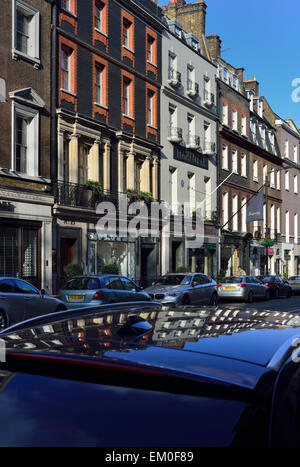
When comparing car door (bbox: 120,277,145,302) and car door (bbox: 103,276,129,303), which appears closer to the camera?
car door (bbox: 103,276,129,303)

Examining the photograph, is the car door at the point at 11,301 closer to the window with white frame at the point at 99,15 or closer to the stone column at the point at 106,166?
the stone column at the point at 106,166

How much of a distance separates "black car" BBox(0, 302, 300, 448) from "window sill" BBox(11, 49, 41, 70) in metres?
21.9

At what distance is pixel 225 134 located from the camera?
138 ft

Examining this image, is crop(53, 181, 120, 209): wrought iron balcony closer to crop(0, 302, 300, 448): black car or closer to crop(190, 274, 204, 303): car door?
crop(190, 274, 204, 303): car door

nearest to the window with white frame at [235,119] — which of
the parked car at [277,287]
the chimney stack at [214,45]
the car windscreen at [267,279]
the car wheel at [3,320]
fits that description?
the chimney stack at [214,45]

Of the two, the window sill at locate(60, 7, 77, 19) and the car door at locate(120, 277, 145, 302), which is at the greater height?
the window sill at locate(60, 7, 77, 19)

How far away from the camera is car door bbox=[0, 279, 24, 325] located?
14086 mm

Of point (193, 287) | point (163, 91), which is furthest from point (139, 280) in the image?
point (163, 91)

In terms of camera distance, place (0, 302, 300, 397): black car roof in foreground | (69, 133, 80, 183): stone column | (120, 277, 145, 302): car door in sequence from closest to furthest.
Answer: (0, 302, 300, 397): black car roof in foreground → (120, 277, 145, 302): car door → (69, 133, 80, 183): stone column

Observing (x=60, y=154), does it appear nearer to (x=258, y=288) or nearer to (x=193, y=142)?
(x=258, y=288)

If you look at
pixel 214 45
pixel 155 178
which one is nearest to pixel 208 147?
pixel 155 178

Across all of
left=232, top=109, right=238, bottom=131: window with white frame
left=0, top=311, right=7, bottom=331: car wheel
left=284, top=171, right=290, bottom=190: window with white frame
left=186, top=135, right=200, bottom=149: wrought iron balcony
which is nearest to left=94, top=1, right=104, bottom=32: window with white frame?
left=186, top=135, right=200, bottom=149: wrought iron balcony

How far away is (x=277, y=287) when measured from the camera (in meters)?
33.8

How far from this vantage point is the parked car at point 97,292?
17984 millimetres
